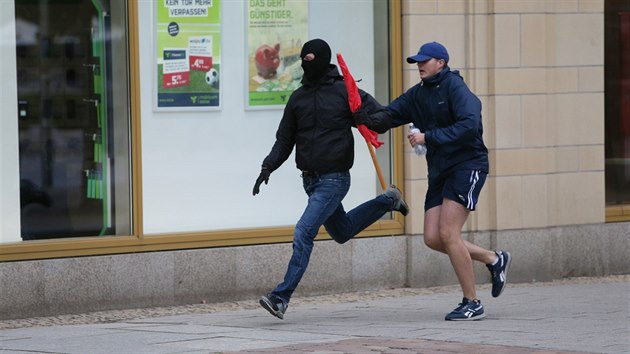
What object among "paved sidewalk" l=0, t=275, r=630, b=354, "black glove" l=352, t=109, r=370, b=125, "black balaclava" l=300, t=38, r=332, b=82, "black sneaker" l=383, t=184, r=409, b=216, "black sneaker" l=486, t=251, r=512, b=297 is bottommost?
"paved sidewalk" l=0, t=275, r=630, b=354

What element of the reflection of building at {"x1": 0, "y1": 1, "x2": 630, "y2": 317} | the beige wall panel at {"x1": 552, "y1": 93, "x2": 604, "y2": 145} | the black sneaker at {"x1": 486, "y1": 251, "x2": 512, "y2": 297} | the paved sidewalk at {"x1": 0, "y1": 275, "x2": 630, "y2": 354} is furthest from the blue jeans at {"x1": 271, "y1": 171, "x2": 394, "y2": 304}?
the beige wall panel at {"x1": 552, "y1": 93, "x2": 604, "y2": 145}

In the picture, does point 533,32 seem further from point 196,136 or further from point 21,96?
point 21,96

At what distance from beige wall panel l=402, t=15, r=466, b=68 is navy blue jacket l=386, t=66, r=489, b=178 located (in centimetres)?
214

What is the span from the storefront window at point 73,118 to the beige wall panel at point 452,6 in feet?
8.96

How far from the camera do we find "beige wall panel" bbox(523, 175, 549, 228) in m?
11.3

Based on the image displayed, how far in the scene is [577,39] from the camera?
11633 millimetres

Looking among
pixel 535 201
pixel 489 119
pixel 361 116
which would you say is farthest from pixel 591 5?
pixel 361 116

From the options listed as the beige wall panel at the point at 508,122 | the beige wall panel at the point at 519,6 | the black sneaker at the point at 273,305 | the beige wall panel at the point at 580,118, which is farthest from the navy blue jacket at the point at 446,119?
the beige wall panel at the point at 580,118

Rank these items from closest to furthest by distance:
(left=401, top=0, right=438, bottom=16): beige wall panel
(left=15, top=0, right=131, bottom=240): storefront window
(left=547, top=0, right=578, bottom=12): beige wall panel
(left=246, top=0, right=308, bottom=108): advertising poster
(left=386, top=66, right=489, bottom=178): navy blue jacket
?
(left=386, top=66, right=489, bottom=178): navy blue jacket → (left=15, top=0, right=131, bottom=240): storefront window → (left=246, top=0, right=308, bottom=108): advertising poster → (left=401, top=0, right=438, bottom=16): beige wall panel → (left=547, top=0, right=578, bottom=12): beige wall panel

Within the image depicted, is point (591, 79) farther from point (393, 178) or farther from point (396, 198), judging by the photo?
point (396, 198)

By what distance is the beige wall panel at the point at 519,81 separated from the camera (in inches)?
439

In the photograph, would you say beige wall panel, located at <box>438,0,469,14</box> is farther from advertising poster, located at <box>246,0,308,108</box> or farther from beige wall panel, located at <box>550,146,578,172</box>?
beige wall panel, located at <box>550,146,578,172</box>

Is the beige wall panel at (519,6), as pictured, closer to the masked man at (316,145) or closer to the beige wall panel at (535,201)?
the beige wall panel at (535,201)

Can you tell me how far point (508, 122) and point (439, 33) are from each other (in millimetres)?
984
